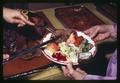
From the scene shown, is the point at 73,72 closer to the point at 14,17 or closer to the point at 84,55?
the point at 84,55

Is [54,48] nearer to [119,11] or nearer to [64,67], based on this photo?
[64,67]

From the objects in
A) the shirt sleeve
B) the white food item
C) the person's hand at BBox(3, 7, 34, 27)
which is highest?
the person's hand at BBox(3, 7, 34, 27)

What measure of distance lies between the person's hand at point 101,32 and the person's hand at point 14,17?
0.58m

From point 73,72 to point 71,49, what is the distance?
211 millimetres

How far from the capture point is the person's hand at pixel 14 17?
312 cm

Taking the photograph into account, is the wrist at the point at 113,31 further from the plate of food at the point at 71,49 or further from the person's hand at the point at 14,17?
the person's hand at the point at 14,17

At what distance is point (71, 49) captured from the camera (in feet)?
10.3

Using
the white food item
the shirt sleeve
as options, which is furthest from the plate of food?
the shirt sleeve

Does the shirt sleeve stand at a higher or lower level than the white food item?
lower

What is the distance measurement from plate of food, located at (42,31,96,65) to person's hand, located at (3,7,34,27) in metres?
0.25

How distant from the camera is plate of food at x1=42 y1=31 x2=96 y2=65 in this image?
313 cm

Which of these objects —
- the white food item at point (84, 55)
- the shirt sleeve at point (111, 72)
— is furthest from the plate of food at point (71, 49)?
the shirt sleeve at point (111, 72)

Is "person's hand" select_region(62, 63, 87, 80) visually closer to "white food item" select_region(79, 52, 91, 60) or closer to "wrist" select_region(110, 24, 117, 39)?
"white food item" select_region(79, 52, 91, 60)

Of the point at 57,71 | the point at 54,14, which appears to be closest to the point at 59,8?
the point at 54,14
